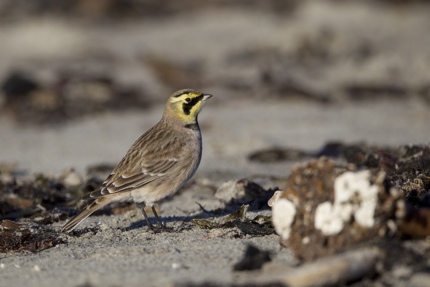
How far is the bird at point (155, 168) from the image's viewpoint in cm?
661

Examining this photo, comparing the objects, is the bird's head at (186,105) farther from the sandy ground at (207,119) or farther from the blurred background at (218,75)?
the blurred background at (218,75)

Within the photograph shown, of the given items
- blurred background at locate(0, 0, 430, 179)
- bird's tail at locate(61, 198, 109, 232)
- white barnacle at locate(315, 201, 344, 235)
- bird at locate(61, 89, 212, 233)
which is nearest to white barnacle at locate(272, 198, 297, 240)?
white barnacle at locate(315, 201, 344, 235)

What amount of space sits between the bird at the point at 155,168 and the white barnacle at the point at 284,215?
178 centimetres

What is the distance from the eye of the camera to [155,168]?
687 cm

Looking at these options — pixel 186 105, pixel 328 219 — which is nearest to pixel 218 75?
A: pixel 186 105

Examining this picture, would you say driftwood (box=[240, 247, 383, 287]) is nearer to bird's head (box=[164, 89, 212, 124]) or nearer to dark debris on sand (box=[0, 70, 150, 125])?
bird's head (box=[164, 89, 212, 124])

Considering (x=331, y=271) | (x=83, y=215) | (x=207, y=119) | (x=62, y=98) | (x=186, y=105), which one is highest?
(x=186, y=105)

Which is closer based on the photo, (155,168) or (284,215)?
(284,215)

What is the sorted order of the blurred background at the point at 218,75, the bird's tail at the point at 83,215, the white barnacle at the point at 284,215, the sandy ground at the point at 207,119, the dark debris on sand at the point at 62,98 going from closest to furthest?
1. the white barnacle at the point at 284,215
2. the sandy ground at the point at 207,119
3. the bird's tail at the point at 83,215
4. the blurred background at the point at 218,75
5. the dark debris on sand at the point at 62,98

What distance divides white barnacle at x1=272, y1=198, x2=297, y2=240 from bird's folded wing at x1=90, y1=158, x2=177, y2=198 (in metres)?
2.13

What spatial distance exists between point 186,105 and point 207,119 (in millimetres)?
4604

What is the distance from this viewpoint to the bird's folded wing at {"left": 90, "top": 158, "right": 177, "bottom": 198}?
260 inches

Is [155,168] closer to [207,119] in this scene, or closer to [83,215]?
[83,215]

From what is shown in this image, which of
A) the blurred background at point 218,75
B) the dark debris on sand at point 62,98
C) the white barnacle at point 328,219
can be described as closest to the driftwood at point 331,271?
the white barnacle at point 328,219
